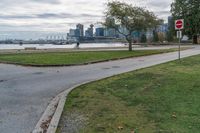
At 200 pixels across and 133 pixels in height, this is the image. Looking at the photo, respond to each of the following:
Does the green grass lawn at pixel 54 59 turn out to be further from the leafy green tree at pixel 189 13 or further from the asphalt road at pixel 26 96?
the leafy green tree at pixel 189 13

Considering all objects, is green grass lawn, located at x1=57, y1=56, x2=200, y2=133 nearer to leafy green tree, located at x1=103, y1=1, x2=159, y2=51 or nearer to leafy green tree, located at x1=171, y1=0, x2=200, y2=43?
leafy green tree, located at x1=103, y1=1, x2=159, y2=51

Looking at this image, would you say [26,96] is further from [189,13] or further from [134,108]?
[189,13]

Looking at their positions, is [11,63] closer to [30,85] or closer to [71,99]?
[30,85]

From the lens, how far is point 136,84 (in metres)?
12.1

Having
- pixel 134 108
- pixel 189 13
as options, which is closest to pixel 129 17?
pixel 134 108

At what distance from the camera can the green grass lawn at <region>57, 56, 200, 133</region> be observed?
6.54m

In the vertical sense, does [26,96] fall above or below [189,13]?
below

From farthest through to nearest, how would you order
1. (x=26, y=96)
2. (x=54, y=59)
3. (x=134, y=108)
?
(x=54, y=59) → (x=26, y=96) → (x=134, y=108)

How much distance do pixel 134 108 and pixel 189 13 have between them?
229 feet

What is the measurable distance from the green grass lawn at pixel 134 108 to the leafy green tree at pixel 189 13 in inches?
2494

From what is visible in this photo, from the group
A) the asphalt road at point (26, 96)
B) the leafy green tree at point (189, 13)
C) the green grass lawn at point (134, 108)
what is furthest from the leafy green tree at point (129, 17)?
the leafy green tree at point (189, 13)

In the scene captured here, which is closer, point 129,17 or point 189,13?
point 129,17

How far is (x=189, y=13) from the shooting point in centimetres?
7444

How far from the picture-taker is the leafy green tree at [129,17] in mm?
37375
